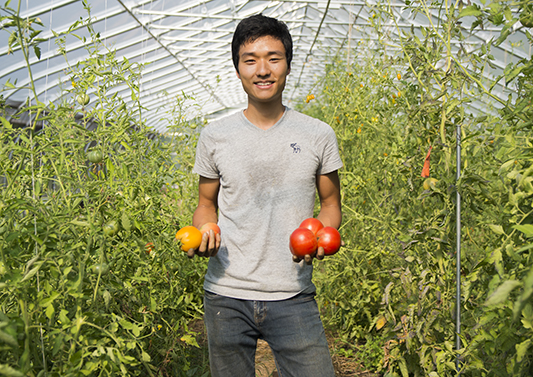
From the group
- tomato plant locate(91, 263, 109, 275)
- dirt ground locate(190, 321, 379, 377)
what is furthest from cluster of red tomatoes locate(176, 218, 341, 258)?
dirt ground locate(190, 321, 379, 377)

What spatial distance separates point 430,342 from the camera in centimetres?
188

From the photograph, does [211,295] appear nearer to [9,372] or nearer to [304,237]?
[304,237]

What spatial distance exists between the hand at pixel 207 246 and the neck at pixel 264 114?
1.36 ft

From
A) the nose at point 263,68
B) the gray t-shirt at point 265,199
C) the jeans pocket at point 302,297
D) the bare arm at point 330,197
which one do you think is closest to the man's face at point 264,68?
the nose at point 263,68

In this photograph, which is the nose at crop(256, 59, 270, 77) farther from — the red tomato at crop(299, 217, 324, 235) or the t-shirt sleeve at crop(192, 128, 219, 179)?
the red tomato at crop(299, 217, 324, 235)

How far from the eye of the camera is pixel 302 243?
1384mm

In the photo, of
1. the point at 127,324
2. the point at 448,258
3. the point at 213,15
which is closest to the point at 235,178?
the point at 127,324

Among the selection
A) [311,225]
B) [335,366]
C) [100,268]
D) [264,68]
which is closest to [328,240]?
[311,225]

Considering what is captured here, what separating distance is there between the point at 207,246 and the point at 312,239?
32cm

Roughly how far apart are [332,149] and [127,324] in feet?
2.79

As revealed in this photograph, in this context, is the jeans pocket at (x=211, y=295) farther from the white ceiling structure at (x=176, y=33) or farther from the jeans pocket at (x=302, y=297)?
the white ceiling structure at (x=176, y=33)

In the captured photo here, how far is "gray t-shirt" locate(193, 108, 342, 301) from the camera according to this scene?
4.88ft

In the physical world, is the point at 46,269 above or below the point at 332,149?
below

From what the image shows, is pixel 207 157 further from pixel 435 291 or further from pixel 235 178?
pixel 435 291
